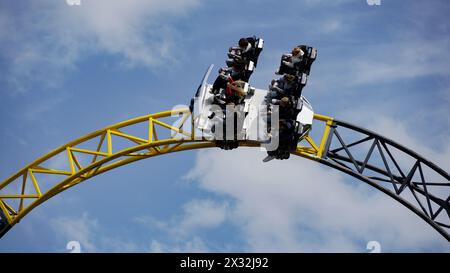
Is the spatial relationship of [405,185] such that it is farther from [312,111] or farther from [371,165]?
[312,111]

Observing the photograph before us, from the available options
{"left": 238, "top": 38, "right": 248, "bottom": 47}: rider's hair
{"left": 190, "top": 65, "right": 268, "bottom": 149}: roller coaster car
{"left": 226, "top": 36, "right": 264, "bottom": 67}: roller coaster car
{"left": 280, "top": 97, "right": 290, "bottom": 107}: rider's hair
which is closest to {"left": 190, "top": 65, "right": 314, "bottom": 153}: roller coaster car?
{"left": 190, "top": 65, "right": 268, "bottom": 149}: roller coaster car

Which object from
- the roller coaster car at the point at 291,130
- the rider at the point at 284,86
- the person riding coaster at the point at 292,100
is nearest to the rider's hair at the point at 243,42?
the person riding coaster at the point at 292,100

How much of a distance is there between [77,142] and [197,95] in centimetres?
337

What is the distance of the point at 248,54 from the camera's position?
19.3m

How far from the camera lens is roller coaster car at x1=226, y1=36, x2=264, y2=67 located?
19.2 m

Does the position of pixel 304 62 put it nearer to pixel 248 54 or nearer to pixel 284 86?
pixel 284 86

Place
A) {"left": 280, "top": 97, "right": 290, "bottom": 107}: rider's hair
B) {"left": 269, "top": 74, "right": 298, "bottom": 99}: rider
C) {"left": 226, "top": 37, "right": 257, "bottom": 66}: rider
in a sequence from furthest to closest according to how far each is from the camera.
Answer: {"left": 226, "top": 37, "right": 257, "bottom": 66}: rider
{"left": 269, "top": 74, "right": 298, "bottom": 99}: rider
{"left": 280, "top": 97, "right": 290, "bottom": 107}: rider's hair

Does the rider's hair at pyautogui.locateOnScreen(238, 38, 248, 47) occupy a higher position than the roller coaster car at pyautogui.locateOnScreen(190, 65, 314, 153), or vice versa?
the rider's hair at pyautogui.locateOnScreen(238, 38, 248, 47)

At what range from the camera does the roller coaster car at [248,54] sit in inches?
757

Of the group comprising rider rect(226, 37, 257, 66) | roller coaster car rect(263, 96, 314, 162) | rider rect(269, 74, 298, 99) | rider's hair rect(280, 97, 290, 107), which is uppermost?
rider rect(226, 37, 257, 66)

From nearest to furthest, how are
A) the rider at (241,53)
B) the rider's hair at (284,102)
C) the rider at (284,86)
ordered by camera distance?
the rider's hair at (284,102) → the rider at (284,86) → the rider at (241,53)

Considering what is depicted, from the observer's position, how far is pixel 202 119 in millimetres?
18859

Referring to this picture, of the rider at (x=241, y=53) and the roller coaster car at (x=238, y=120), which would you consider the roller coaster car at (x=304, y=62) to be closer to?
the roller coaster car at (x=238, y=120)

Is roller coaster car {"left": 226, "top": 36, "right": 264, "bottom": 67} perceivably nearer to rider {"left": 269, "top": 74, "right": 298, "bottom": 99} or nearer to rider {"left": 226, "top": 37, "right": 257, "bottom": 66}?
rider {"left": 226, "top": 37, "right": 257, "bottom": 66}
